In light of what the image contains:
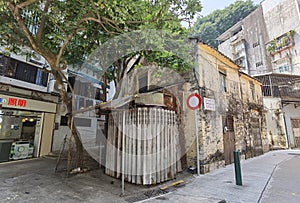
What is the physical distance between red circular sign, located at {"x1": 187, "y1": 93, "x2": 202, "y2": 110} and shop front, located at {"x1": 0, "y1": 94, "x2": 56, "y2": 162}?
29.6ft

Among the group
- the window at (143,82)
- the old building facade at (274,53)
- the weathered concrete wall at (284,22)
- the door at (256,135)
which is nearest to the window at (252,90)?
the door at (256,135)

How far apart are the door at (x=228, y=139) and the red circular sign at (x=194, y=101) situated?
8.67 feet

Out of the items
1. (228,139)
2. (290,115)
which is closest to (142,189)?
(228,139)

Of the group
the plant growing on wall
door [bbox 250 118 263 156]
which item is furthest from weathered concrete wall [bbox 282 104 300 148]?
the plant growing on wall

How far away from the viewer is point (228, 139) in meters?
8.42

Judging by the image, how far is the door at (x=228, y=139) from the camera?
8.15 meters

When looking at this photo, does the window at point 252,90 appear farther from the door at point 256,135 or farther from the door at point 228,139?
the door at point 228,139

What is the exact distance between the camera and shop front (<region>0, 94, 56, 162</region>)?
335 inches

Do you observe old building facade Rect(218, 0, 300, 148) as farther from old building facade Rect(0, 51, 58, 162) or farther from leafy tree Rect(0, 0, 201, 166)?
old building facade Rect(0, 51, 58, 162)

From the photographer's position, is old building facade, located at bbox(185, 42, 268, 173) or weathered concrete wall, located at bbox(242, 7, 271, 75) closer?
old building facade, located at bbox(185, 42, 268, 173)

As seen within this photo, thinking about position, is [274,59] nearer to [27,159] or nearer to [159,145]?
[159,145]

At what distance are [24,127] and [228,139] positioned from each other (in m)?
11.4

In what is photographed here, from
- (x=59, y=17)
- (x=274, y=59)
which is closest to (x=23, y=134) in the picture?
(x=59, y=17)

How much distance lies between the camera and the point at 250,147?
1021 centimetres
